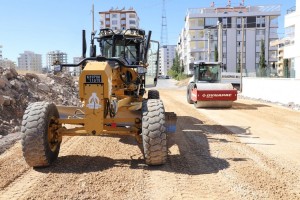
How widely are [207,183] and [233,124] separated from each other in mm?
6690

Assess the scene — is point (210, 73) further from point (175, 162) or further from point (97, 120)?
point (97, 120)

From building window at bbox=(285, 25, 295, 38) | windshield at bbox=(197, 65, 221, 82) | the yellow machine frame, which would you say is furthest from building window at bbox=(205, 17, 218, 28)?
the yellow machine frame

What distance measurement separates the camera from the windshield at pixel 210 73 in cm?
1883

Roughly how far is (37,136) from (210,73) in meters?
14.2

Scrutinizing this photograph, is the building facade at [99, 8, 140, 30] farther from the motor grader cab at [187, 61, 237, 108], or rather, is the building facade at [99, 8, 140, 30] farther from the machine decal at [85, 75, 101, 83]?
the machine decal at [85, 75, 101, 83]

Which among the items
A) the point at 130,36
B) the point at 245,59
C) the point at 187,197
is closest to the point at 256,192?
the point at 187,197

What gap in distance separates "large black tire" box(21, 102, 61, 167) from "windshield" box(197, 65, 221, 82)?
1347 centimetres

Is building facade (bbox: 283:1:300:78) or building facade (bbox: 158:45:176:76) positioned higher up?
building facade (bbox: 158:45:176:76)

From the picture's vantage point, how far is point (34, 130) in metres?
5.85

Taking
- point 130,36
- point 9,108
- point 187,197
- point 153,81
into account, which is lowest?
point 187,197

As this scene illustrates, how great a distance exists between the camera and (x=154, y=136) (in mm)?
5828

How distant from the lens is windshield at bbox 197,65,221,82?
1883 centimetres

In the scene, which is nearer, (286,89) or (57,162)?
(57,162)

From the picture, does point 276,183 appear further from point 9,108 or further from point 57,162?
point 9,108
